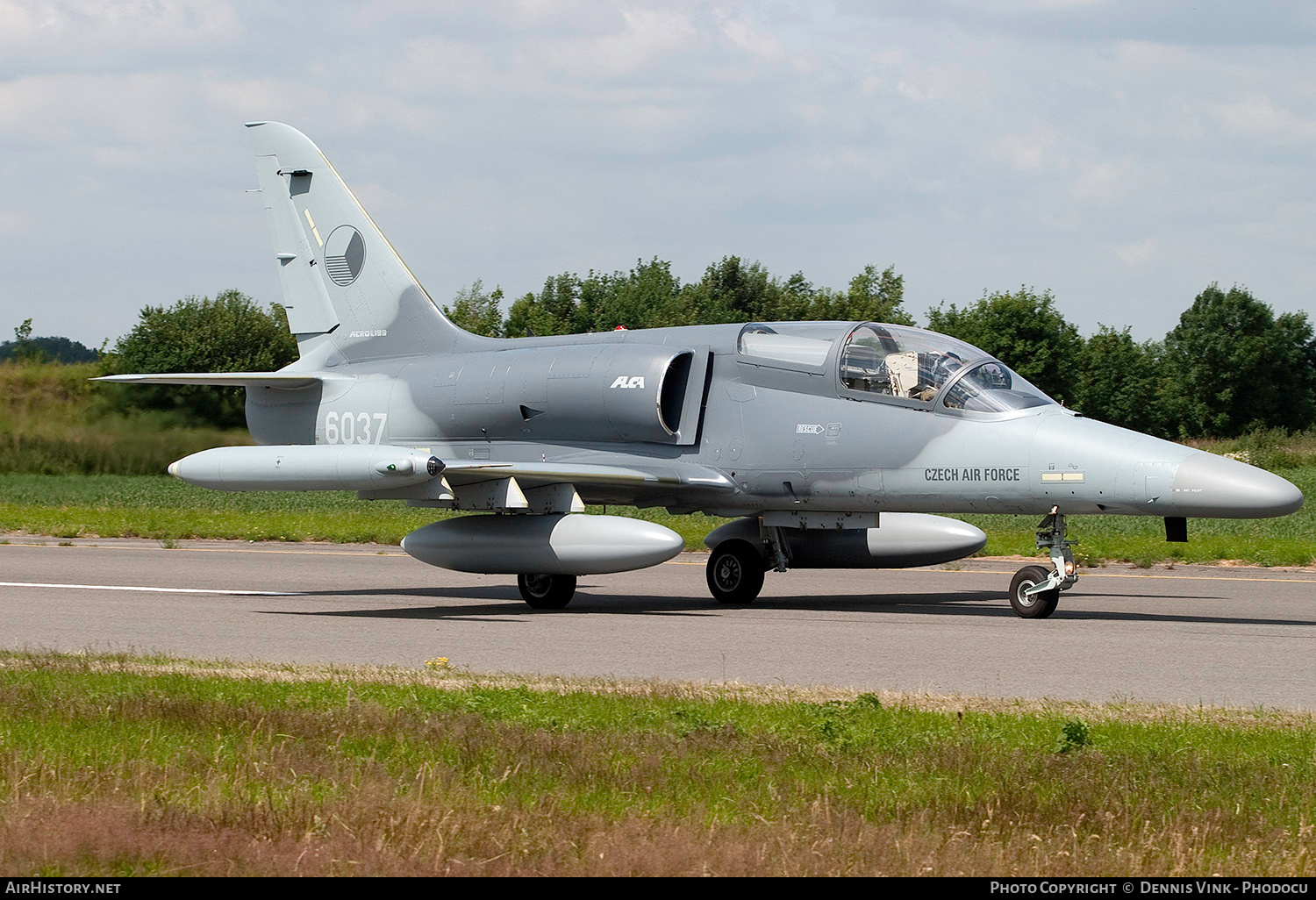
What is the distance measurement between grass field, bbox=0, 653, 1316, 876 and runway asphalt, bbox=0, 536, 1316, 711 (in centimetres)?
162

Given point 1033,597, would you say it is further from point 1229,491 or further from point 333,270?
point 333,270

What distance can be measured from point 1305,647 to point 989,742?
5.95 m

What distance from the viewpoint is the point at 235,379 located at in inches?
710

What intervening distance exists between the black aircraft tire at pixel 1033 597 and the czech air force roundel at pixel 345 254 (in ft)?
32.2

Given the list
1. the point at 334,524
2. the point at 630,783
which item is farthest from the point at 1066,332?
Answer: the point at 630,783

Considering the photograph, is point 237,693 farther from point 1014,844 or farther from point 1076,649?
point 1076,649

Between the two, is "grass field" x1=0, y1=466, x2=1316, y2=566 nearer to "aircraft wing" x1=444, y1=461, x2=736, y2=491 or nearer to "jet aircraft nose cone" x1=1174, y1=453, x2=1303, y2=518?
"aircraft wing" x1=444, y1=461, x2=736, y2=491

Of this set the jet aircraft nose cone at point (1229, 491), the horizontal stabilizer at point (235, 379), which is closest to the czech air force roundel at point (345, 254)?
the horizontal stabilizer at point (235, 379)

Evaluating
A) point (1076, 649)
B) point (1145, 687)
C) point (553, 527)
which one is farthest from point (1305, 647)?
point (553, 527)

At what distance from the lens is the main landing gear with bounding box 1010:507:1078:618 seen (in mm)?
13898

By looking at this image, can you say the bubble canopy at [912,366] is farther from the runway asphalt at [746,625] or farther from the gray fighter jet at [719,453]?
the runway asphalt at [746,625]

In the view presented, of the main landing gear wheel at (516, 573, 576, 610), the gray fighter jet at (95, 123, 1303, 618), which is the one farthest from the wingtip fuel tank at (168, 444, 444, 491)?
the main landing gear wheel at (516, 573, 576, 610)

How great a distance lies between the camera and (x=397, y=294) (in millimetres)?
19094

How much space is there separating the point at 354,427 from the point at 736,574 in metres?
5.35
